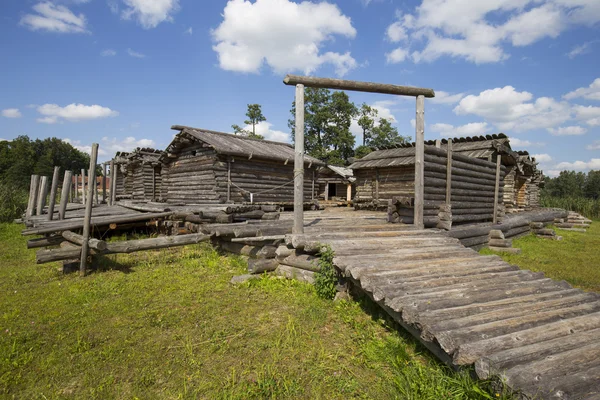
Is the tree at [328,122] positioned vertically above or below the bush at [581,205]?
above

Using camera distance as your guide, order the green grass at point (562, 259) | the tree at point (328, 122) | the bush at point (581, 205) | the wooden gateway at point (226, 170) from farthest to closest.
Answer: the tree at point (328, 122) → the bush at point (581, 205) → the wooden gateway at point (226, 170) → the green grass at point (562, 259)

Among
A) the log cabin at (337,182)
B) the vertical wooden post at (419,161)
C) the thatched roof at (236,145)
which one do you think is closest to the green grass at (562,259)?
the vertical wooden post at (419,161)

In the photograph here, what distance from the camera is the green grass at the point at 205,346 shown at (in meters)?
2.95

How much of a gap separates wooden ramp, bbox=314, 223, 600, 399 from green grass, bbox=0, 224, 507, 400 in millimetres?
264

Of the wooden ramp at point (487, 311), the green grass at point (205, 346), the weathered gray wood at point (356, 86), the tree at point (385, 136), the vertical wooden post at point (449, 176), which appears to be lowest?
the green grass at point (205, 346)

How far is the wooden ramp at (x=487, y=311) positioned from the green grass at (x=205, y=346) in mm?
264

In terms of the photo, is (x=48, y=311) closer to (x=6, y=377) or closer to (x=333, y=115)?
(x=6, y=377)

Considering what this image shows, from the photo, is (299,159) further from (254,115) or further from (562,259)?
(254,115)

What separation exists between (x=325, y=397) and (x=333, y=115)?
138 feet

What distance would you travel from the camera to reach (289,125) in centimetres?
4731

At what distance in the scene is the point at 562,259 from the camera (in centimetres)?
910

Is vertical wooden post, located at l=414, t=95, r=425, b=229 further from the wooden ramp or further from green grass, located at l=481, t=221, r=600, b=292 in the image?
green grass, located at l=481, t=221, r=600, b=292

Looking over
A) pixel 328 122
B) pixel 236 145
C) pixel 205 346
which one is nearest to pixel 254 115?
pixel 328 122

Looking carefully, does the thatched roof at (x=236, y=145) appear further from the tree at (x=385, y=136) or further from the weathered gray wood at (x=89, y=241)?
the tree at (x=385, y=136)
